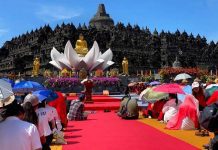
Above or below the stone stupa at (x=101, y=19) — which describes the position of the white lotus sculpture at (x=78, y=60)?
below

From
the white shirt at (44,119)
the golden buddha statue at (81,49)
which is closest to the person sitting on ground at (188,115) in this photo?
the white shirt at (44,119)

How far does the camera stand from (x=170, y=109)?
38.6ft

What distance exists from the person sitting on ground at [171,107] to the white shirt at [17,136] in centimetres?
843

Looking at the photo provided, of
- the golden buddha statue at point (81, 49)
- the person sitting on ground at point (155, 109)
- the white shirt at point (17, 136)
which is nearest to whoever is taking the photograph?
the white shirt at point (17, 136)

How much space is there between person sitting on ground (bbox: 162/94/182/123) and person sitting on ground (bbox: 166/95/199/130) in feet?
2.87

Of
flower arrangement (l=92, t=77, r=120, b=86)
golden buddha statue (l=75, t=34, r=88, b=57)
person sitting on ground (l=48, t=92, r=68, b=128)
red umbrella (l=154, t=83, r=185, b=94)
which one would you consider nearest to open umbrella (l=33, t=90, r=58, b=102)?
person sitting on ground (l=48, t=92, r=68, b=128)

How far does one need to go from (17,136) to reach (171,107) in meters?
8.70

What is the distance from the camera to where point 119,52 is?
64.6 m

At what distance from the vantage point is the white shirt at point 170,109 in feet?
38.1

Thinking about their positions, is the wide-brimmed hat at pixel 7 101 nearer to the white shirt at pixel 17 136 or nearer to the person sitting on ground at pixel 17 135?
the person sitting on ground at pixel 17 135

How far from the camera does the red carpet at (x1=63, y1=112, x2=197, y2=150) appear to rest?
26.4 ft

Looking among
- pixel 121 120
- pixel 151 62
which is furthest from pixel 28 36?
pixel 121 120

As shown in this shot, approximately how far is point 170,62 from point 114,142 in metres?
62.0

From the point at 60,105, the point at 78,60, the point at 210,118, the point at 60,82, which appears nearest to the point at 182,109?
the point at 60,105
